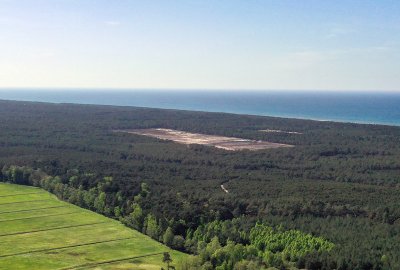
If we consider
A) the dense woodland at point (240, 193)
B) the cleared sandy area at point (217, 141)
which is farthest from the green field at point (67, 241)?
the cleared sandy area at point (217, 141)

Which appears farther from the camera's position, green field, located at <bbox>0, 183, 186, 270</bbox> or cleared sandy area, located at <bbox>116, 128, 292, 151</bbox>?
cleared sandy area, located at <bbox>116, 128, 292, 151</bbox>

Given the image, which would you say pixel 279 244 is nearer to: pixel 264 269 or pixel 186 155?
pixel 264 269

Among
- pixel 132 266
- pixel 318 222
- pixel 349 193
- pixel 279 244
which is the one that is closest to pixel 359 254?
pixel 279 244

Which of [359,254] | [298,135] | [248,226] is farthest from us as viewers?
[298,135]

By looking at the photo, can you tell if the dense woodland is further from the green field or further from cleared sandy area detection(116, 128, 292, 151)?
cleared sandy area detection(116, 128, 292, 151)

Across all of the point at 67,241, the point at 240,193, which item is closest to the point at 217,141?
the point at 240,193

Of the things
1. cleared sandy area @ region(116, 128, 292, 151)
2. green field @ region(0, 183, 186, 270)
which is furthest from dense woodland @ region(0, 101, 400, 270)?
cleared sandy area @ region(116, 128, 292, 151)
